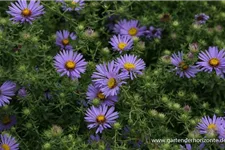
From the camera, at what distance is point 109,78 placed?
8.39ft

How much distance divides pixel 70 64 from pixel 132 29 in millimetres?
702

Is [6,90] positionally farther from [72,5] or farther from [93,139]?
[72,5]

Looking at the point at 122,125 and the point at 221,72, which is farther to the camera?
the point at 221,72

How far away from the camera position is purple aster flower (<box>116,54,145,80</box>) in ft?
8.50

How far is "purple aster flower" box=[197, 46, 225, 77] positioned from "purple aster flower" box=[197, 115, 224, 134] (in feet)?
0.98

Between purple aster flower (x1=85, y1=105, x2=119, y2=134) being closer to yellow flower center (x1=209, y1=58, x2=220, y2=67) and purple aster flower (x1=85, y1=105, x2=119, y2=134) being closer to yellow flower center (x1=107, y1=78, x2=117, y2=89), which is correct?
yellow flower center (x1=107, y1=78, x2=117, y2=89)

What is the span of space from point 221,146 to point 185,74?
56cm

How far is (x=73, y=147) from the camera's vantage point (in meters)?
2.38

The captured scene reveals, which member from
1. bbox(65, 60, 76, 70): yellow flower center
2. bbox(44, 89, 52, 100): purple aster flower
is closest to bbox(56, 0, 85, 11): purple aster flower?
bbox(65, 60, 76, 70): yellow flower center

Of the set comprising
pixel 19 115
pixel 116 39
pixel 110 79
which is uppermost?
pixel 116 39

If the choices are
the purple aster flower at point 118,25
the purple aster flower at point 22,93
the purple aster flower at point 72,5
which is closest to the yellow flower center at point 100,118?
the purple aster flower at point 22,93

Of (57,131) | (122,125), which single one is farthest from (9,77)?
(122,125)

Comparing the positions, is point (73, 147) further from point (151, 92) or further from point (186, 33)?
point (186, 33)

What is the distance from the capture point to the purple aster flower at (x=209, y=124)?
243cm
